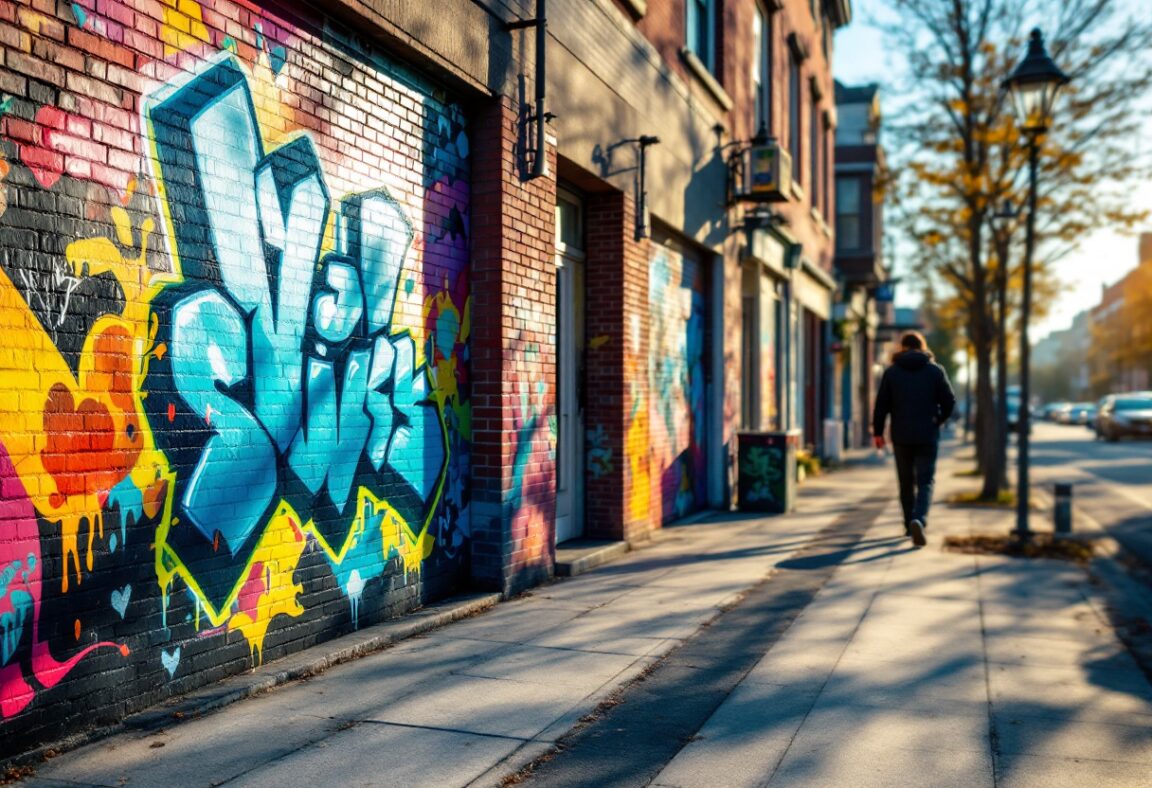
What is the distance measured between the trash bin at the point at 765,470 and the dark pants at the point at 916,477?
2348 millimetres

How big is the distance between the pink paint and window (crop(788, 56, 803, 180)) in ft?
53.9

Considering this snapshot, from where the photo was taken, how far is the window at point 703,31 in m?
12.2

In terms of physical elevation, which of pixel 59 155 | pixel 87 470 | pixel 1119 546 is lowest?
pixel 1119 546

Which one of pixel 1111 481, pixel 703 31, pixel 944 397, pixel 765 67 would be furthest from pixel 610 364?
pixel 1111 481

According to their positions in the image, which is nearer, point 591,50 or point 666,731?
point 666,731

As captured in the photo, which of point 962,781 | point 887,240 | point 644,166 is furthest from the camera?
point 887,240

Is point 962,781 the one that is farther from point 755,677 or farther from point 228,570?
point 228,570

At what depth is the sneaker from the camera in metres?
9.73

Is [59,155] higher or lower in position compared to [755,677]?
higher

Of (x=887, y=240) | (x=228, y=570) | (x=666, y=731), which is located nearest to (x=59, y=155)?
(x=228, y=570)

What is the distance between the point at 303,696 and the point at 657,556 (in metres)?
4.82

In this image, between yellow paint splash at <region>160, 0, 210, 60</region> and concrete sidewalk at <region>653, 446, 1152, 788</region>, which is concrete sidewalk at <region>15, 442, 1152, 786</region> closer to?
concrete sidewalk at <region>653, 446, 1152, 788</region>

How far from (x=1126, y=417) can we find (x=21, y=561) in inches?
1556

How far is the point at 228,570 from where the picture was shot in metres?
4.75
